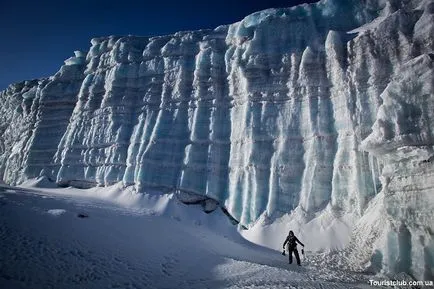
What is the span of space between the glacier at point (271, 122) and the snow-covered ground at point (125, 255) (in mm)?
3323

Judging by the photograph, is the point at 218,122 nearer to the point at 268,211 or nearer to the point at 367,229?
the point at 268,211

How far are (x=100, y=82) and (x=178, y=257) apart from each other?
21013 mm

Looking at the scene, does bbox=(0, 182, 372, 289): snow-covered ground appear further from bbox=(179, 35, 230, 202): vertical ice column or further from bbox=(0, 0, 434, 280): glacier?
bbox=(179, 35, 230, 202): vertical ice column

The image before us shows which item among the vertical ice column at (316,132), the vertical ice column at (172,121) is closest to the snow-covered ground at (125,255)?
the vertical ice column at (316,132)

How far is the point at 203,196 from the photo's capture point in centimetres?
2114

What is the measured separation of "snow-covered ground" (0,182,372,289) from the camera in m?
8.83

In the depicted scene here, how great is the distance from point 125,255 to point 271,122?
13604mm

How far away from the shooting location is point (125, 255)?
11.1 metres

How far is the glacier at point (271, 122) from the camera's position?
12.7 metres

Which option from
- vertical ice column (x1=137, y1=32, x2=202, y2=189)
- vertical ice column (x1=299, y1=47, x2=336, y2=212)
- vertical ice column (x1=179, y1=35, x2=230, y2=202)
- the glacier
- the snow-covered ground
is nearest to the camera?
the snow-covered ground

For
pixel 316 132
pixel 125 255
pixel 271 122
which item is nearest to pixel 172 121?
pixel 271 122

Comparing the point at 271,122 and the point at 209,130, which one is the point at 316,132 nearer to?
the point at 271,122

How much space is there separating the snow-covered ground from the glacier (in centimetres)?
332

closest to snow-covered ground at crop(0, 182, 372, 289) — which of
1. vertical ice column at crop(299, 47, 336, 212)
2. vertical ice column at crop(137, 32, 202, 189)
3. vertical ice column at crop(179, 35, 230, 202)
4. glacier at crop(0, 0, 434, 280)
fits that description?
glacier at crop(0, 0, 434, 280)
